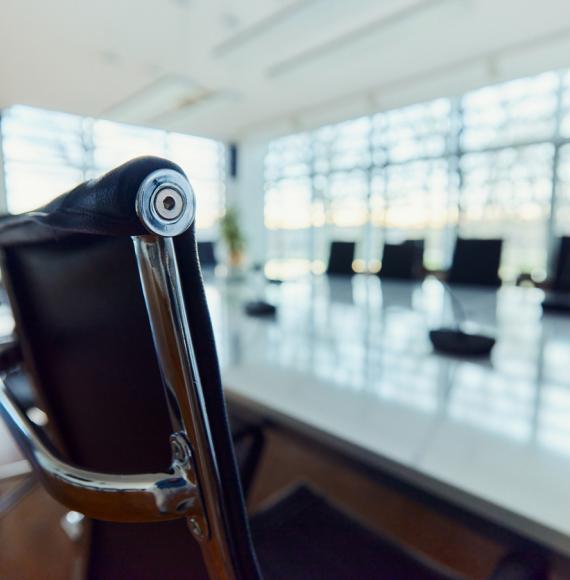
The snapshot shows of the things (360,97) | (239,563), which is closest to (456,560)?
(239,563)

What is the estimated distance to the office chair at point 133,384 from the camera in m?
0.29

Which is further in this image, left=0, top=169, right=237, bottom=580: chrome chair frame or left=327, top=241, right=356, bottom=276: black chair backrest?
left=327, top=241, right=356, bottom=276: black chair backrest

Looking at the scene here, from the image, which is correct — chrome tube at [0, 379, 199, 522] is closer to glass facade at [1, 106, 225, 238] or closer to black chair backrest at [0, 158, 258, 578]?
black chair backrest at [0, 158, 258, 578]

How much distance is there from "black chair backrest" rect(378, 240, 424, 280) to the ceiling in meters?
2.02

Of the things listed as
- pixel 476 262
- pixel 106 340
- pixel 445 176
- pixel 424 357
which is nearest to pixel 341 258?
pixel 476 262

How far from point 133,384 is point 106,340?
0.20ft

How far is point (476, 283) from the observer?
322cm

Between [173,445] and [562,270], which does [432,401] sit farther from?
[562,270]

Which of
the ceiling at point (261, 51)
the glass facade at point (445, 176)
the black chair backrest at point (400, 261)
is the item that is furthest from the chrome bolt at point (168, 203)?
the glass facade at point (445, 176)

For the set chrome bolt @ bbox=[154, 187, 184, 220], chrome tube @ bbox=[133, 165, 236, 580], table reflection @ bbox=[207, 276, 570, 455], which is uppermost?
chrome bolt @ bbox=[154, 187, 184, 220]

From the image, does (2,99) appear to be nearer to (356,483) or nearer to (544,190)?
(356,483)

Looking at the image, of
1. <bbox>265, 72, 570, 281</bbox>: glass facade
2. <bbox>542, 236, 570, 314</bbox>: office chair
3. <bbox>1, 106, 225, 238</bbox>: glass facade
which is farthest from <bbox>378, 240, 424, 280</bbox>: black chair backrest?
<bbox>1, 106, 225, 238</bbox>: glass facade

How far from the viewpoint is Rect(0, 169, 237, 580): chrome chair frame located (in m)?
0.28

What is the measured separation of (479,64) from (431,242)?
9.14ft
